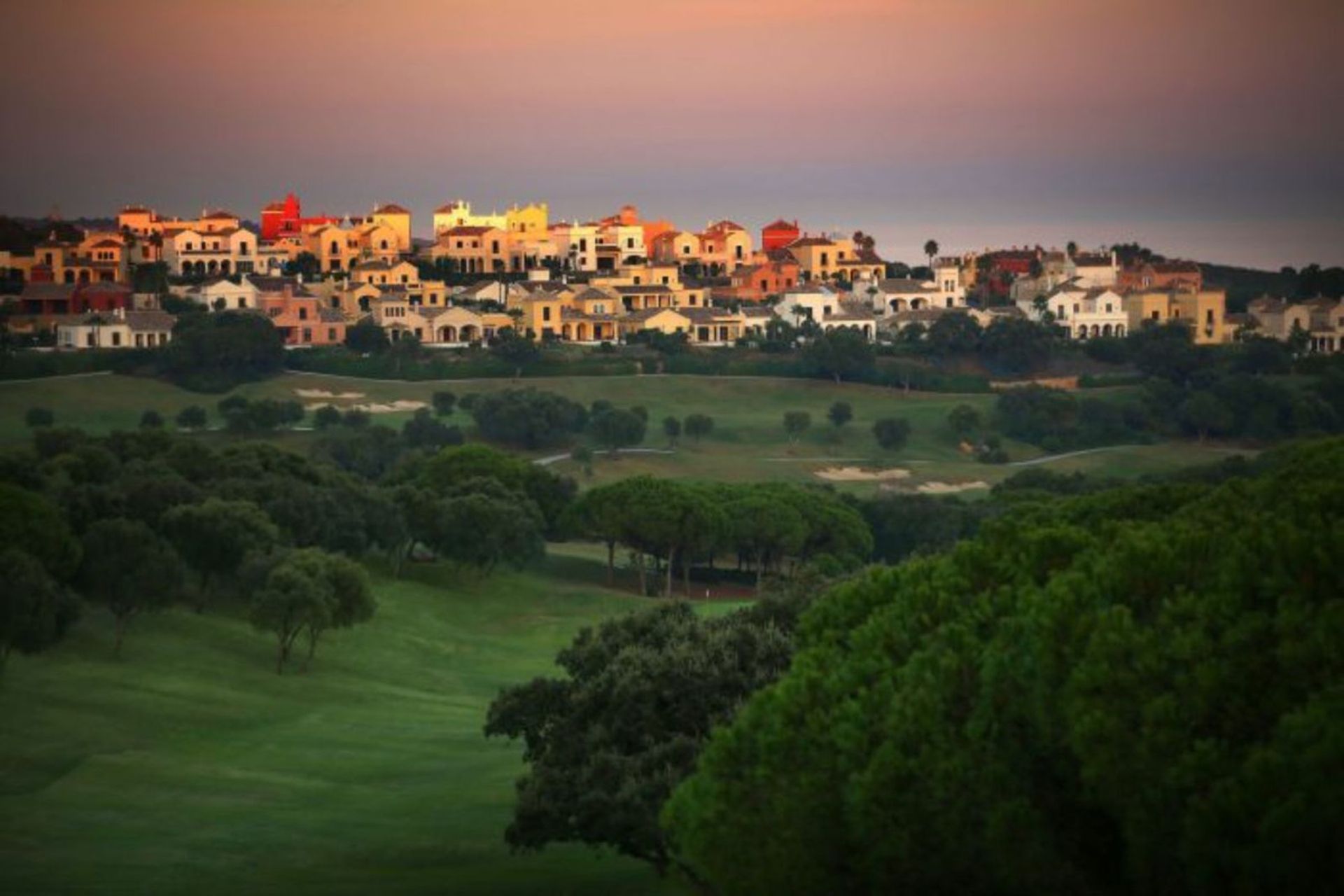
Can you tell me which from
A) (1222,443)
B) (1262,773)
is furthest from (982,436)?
(1262,773)

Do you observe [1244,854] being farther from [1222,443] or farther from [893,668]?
[1222,443]

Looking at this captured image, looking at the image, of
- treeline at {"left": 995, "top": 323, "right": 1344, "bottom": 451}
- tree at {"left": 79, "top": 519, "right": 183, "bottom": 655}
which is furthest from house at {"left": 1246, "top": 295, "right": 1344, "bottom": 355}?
tree at {"left": 79, "top": 519, "right": 183, "bottom": 655}

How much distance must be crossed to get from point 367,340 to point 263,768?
8920 cm

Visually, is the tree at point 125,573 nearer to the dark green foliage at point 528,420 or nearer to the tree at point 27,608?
the tree at point 27,608

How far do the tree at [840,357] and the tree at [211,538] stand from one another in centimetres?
7119

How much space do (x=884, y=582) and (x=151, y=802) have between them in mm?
16713

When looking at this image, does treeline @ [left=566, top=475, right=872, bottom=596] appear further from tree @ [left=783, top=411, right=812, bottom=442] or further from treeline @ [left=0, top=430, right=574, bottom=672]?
tree @ [left=783, top=411, right=812, bottom=442]

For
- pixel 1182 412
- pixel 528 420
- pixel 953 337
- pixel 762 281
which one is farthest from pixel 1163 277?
pixel 528 420

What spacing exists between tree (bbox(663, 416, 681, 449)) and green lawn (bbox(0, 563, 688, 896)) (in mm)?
46310

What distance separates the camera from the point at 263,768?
43.3 m

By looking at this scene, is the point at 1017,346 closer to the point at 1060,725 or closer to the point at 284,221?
the point at 284,221

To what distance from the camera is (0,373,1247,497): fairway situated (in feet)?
338

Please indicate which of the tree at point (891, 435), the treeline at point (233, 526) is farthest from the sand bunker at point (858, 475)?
the treeline at point (233, 526)

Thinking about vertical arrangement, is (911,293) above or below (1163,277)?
below
